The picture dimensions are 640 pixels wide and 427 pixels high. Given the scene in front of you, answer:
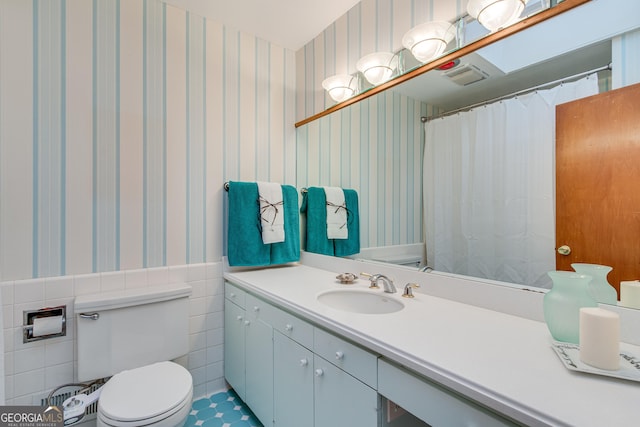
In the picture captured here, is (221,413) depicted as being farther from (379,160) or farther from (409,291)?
(379,160)

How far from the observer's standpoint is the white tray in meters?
0.65

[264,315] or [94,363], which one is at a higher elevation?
[264,315]

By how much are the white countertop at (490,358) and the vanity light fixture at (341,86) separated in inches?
48.7

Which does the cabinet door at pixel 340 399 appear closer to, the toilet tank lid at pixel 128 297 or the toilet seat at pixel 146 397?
the toilet seat at pixel 146 397

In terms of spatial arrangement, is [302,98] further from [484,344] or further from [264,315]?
[484,344]

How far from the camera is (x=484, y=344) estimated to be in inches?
32.5

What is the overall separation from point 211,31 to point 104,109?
2.73 feet

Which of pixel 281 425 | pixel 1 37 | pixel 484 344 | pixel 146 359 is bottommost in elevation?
pixel 281 425

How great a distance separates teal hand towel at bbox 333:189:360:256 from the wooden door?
39.1 inches

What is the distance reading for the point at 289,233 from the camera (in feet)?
6.61

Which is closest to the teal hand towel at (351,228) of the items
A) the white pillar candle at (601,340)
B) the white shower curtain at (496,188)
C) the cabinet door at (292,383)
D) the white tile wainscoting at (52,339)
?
the white shower curtain at (496,188)

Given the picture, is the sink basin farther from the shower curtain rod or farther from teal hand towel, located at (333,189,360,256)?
the shower curtain rod

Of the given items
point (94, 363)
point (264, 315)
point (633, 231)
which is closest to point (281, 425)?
point (264, 315)

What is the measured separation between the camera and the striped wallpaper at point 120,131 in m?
1.36
